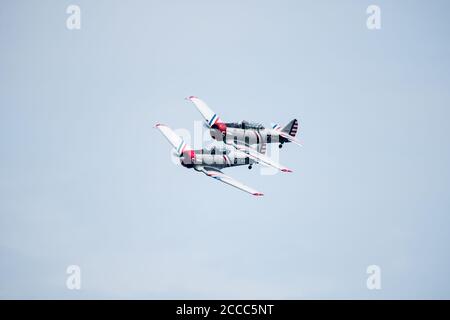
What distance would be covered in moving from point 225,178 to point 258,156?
636 cm

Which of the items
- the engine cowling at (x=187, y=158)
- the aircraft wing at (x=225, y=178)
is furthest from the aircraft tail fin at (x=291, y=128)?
the engine cowling at (x=187, y=158)

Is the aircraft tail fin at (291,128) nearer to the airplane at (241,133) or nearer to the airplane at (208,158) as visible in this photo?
the airplane at (241,133)

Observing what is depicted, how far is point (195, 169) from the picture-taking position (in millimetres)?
70938

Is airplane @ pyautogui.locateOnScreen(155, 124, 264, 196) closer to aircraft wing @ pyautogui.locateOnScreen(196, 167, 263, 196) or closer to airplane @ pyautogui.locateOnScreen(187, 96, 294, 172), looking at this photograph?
aircraft wing @ pyautogui.locateOnScreen(196, 167, 263, 196)

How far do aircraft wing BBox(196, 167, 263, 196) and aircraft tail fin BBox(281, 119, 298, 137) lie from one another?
679 inches

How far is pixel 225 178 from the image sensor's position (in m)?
69.4

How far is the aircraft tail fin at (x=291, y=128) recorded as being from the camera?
8625cm

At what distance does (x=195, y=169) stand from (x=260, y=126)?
15601mm

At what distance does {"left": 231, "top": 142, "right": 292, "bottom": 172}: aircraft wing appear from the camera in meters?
70.8

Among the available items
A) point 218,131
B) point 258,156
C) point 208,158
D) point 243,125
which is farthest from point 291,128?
point 208,158

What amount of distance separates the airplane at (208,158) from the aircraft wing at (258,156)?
128 cm

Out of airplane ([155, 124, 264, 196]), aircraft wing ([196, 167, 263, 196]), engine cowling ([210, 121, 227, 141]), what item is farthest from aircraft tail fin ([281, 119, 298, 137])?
aircraft wing ([196, 167, 263, 196])
